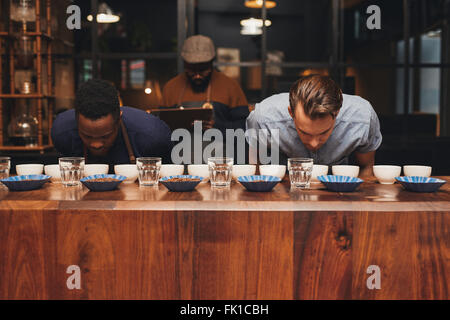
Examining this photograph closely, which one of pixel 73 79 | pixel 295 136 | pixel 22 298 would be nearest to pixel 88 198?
pixel 22 298

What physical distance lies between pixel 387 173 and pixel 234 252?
70cm

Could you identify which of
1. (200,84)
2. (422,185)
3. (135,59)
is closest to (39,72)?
(135,59)

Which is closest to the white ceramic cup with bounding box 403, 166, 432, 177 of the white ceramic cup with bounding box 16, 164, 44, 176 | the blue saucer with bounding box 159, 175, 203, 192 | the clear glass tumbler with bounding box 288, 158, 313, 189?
the clear glass tumbler with bounding box 288, 158, 313, 189

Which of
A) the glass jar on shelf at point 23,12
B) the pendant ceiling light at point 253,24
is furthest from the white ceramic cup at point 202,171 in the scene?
the pendant ceiling light at point 253,24

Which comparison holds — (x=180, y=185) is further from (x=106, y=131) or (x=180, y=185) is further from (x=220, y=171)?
(x=106, y=131)

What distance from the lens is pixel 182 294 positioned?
1259 millimetres

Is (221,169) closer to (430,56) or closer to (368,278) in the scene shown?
(368,278)

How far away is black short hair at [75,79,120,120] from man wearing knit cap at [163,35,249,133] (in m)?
1.22

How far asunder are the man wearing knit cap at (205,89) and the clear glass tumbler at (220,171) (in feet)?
5.53

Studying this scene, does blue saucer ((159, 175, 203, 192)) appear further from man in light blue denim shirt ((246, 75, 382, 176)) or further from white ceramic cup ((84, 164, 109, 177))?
man in light blue denim shirt ((246, 75, 382, 176))

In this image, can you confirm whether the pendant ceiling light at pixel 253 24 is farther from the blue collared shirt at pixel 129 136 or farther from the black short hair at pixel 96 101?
the black short hair at pixel 96 101

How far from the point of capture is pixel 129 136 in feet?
7.66

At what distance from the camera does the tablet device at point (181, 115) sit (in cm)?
293
